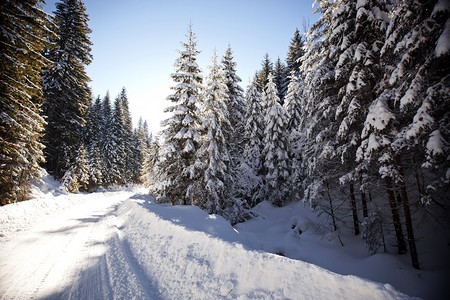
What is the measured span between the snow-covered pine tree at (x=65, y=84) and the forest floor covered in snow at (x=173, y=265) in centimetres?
1230

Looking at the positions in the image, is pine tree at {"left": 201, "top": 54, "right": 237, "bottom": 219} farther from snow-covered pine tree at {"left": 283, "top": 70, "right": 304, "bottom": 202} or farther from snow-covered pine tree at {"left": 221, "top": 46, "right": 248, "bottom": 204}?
snow-covered pine tree at {"left": 283, "top": 70, "right": 304, "bottom": 202}

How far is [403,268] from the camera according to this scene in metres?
6.69

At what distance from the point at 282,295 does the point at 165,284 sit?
9.54ft

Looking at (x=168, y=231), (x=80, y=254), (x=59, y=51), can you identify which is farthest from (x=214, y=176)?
(x=59, y=51)

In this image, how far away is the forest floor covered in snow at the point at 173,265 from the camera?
12.1 feet

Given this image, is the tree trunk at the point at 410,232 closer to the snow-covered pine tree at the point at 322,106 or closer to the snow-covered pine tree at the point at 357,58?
the snow-covered pine tree at the point at 357,58

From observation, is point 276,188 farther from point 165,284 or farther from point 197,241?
point 165,284

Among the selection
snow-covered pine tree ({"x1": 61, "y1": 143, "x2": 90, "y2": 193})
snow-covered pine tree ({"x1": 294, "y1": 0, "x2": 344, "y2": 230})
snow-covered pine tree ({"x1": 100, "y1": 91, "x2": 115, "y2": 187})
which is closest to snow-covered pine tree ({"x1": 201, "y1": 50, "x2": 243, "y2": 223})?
snow-covered pine tree ({"x1": 294, "y1": 0, "x2": 344, "y2": 230})

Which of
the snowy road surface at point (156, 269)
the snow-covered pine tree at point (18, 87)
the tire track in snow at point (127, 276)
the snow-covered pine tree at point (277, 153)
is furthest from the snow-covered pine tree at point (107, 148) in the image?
the tire track in snow at point (127, 276)

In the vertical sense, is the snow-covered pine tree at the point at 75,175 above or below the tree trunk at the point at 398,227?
above

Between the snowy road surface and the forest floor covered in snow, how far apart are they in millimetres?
20

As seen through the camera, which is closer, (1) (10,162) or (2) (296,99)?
(1) (10,162)

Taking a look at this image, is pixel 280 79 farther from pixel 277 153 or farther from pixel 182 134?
pixel 182 134

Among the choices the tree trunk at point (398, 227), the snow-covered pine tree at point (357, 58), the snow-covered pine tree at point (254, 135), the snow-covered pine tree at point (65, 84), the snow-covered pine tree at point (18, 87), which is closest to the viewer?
the tree trunk at point (398, 227)
